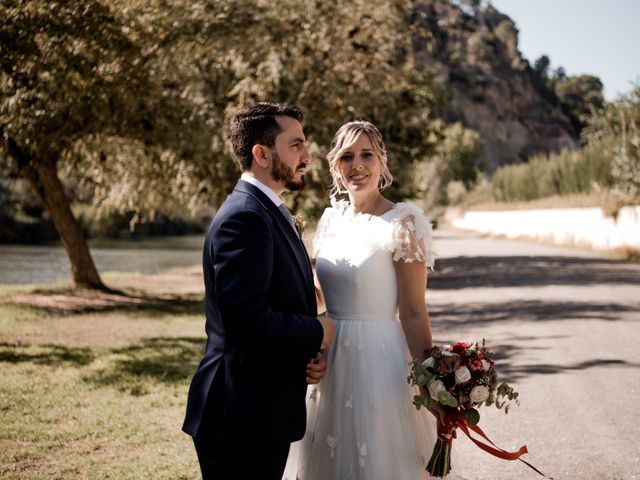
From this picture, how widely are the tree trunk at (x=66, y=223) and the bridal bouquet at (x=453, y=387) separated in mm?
12379

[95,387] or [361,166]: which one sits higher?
[361,166]

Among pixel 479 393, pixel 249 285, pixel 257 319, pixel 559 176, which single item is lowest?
pixel 479 393

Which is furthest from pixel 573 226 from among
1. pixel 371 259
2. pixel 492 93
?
pixel 492 93

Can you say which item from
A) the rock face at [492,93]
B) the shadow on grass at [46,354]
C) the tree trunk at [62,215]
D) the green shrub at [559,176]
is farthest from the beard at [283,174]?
the rock face at [492,93]

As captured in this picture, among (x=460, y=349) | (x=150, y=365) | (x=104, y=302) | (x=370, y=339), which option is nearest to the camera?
(x=460, y=349)

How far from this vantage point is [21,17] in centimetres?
761

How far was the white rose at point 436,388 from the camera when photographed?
9.79 ft

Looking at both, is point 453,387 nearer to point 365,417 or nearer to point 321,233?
point 365,417

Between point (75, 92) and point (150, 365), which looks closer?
point (150, 365)

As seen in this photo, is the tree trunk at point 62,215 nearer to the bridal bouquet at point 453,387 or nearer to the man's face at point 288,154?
the man's face at point 288,154

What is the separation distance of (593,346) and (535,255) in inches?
701

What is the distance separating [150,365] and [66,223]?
25.1 feet

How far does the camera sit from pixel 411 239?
322 centimetres

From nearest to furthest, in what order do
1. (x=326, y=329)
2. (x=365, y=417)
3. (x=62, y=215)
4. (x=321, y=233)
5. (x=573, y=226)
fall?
(x=326, y=329)
(x=365, y=417)
(x=321, y=233)
(x=62, y=215)
(x=573, y=226)
